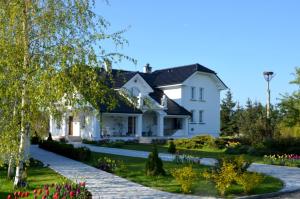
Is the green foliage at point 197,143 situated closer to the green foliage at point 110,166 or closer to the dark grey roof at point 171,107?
the dark grey roof at point 171,107

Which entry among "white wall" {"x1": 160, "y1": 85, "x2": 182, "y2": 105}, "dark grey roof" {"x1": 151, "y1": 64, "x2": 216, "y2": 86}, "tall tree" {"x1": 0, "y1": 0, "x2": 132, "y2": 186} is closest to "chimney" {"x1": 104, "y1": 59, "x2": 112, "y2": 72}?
"tall tree" {"x1": 0, "y1": 0, "x2": 132, "y2": 186}

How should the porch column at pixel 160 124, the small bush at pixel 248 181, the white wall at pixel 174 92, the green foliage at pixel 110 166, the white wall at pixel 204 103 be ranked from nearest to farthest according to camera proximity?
the small bush at pixel 248 181 → the green foliage at pixel 110 166 → the porch column at pixel 160 124 → the white wall at pixel 174 92 → the white wall at pixel 204 103

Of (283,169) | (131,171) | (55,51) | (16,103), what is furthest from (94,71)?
(283,169)

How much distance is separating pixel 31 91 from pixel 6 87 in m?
0.59

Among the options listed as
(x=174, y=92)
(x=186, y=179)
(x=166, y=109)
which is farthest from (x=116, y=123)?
(x=186, y=179)

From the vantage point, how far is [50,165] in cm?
1920

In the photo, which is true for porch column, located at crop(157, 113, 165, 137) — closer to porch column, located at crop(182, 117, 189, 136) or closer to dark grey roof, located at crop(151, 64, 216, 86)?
porch column, located at crop(182, 117, 189, 136)

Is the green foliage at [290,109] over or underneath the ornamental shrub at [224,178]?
over

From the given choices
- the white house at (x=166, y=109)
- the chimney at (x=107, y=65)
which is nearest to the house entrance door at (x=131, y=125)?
the white house at (x=166, y=109)

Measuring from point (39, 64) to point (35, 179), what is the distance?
505 cm

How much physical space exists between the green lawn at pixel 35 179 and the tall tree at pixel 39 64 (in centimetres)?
49

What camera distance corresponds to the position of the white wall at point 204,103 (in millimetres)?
48781

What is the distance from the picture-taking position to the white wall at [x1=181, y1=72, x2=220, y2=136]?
48.8 meters

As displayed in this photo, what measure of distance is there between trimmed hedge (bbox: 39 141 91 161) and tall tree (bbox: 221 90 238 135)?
3662 centimetres
